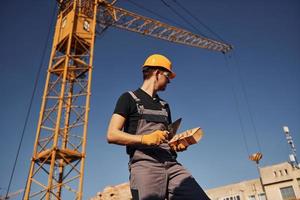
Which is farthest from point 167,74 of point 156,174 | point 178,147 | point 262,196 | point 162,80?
point 262,196

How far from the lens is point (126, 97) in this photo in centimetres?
259

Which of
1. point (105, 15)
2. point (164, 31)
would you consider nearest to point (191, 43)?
point (164, 31)

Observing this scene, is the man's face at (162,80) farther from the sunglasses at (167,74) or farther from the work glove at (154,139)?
the work glove at (154,139)

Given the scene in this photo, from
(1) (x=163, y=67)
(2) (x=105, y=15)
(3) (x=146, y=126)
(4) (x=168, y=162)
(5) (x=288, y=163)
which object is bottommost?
(4) (x=168, y=162)

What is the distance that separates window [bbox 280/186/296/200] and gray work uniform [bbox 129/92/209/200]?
3115cm

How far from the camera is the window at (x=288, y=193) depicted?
2874 centimetres

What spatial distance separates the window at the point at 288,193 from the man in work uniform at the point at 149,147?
3111cm

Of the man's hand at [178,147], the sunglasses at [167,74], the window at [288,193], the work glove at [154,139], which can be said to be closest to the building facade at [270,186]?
the window at [288,193]

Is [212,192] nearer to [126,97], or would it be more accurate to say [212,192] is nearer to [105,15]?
[105,15]

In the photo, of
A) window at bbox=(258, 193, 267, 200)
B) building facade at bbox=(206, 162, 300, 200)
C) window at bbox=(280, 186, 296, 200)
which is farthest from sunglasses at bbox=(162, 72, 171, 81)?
window at bbox=(258, 193, 267, 200)

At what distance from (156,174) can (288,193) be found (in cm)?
3157

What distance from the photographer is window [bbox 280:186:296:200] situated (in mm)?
28741

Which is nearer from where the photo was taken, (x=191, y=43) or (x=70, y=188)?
(x=70, y=188)

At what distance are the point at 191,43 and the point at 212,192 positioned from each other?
18.3 metres
